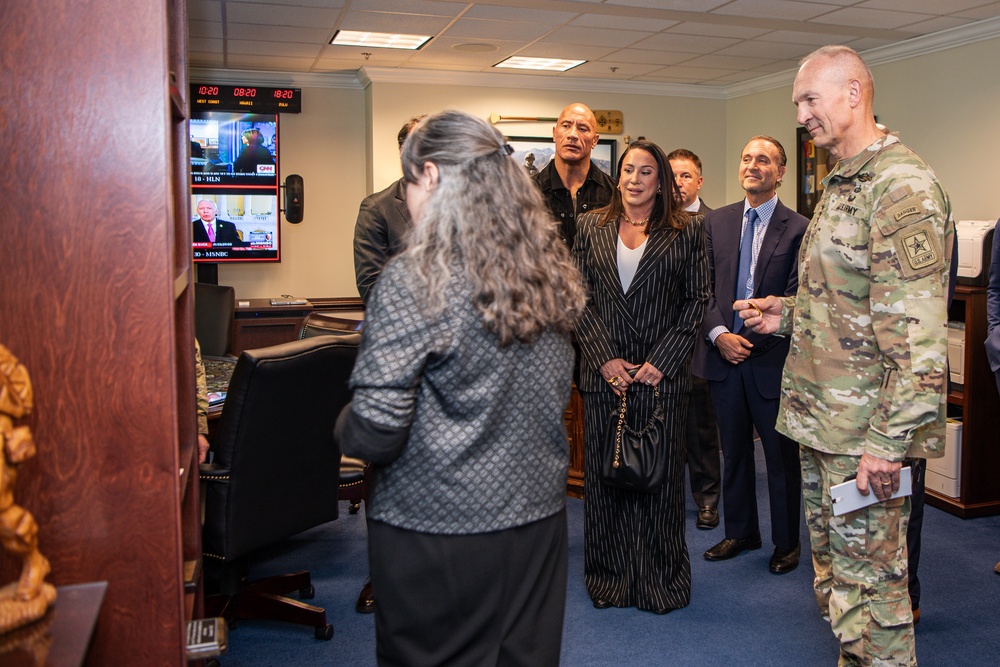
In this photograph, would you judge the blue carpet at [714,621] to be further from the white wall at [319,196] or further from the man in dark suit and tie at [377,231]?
the white wall at [319,196]

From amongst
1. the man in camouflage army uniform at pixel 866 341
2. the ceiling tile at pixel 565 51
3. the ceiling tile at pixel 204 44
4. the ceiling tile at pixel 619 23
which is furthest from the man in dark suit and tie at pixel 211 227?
the man in camouflage army uniform at pixel 866 341

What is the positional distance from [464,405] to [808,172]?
6.32 metres

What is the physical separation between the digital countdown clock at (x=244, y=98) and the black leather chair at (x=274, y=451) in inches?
202

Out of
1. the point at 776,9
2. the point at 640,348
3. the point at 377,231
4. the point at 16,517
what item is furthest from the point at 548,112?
→ the point at 16,517

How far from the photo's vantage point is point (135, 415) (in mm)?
1431

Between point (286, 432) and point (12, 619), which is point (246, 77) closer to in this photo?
point (286, 432)

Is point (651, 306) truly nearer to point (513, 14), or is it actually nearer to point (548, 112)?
point (513, 14)

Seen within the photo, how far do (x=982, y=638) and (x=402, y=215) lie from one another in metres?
2.41

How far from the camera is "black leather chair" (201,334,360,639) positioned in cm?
241

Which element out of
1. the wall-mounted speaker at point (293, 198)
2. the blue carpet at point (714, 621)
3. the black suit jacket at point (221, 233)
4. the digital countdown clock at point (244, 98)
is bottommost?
the blue carpet at point (714, 621)

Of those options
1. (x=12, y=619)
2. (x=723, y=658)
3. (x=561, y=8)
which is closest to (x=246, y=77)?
(x=561, y=8)

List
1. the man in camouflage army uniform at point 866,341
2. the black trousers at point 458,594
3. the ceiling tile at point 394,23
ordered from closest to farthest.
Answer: the black trousers at point 458,594, the man in camouflage army uniform at point 866,341, the ceiling tile at point 394,23

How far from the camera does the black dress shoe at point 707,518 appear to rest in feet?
13.1

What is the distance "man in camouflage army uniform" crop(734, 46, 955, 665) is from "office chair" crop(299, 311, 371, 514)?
4.40ft
